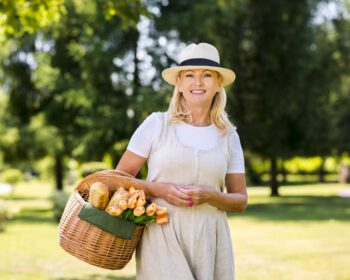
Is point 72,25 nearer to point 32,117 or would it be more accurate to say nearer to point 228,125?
point 32,117

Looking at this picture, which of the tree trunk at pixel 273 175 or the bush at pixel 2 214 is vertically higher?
the bush at pixel 2 214

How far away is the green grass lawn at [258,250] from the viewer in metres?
9.08

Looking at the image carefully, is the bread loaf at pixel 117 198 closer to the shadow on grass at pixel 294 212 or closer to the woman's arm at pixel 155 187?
the woman's arm at pixel 155 187

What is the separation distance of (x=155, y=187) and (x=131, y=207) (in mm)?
190

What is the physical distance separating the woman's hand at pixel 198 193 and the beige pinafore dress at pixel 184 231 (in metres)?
0.10

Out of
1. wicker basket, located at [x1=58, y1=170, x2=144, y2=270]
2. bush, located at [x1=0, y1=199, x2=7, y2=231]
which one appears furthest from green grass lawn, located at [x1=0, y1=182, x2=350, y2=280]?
wicker basket, located at [x1=58, y1=170, x2=144, y2=270]

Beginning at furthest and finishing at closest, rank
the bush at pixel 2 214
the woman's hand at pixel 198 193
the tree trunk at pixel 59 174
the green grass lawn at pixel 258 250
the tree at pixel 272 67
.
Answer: the tree trunk at pixel 59 174
the tree at pixel 272 67
the bush at pixel 2 214
the green grass lawn at pixel 258 250
the woman's hand at pixel 198 193

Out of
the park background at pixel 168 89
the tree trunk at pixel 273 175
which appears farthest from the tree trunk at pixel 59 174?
the tree trunk at pixel 273 175

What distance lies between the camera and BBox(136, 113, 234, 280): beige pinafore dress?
10.9 feet

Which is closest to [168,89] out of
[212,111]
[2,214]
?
[2,214]

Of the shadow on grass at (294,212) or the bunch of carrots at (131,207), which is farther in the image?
the shadow on grass at (294,212)

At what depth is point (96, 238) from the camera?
10.7ft

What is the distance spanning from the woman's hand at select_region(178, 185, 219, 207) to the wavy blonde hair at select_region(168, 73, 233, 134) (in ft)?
1.36

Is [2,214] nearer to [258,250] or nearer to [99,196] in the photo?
[258,250]
